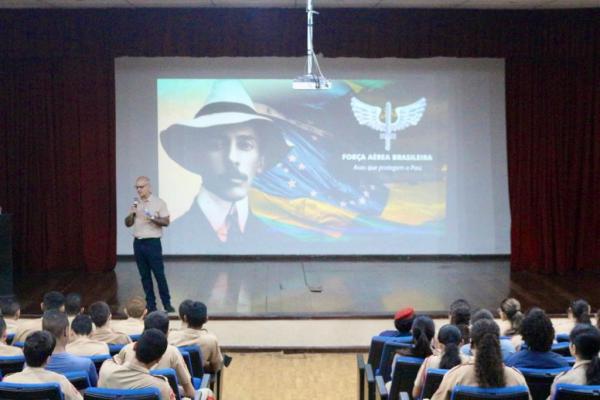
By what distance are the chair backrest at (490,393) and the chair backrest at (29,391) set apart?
1642mm

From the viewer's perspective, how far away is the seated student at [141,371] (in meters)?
3.95

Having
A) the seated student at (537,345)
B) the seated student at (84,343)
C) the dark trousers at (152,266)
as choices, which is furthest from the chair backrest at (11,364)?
the dark trousers at (152,266)

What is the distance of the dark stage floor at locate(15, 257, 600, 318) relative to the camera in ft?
27.7

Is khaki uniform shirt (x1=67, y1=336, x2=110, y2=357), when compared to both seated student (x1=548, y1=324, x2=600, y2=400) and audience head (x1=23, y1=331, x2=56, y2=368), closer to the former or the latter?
audience head (x1=23, y1=331, x2=56, y2=368)

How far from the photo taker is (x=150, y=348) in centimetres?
397

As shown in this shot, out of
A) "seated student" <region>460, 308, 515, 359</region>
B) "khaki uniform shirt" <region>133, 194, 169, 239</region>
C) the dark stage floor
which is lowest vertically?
the dark stage floor

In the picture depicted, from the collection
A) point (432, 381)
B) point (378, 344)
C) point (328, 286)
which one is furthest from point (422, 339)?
point (328, 286)

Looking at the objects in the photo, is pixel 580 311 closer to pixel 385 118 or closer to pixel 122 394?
pixel 122 394

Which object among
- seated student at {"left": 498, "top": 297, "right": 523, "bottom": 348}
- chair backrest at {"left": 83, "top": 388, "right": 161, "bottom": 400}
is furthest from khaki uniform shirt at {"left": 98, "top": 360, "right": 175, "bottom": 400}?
seated student at {"left": 498, "top": 297, "right": 523, "bottom": 348}

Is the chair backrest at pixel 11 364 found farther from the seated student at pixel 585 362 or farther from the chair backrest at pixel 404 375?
the seated student at pixel 585 362

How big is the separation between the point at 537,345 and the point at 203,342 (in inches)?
75.7

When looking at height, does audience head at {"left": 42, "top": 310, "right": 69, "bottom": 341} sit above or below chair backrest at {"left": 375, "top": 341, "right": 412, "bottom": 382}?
above

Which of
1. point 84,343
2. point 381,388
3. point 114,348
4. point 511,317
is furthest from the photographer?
point 511,317

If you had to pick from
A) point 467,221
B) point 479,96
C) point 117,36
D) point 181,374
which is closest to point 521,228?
point 467,221
